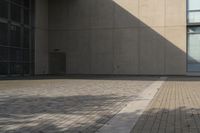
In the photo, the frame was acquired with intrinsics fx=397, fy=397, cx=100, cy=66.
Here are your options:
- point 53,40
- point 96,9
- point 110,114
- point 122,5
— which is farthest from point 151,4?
point 110,114

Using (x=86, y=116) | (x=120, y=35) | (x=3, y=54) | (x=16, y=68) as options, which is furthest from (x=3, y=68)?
(x=86, y=116)

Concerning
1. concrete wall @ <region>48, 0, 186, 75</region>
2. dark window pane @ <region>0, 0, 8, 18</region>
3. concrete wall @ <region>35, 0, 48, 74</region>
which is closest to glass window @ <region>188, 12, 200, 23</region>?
concrete wall @ <region>48, 0, 186, 75</region>

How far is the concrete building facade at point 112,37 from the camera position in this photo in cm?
3947

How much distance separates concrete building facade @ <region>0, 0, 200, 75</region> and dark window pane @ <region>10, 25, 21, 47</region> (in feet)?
13.3

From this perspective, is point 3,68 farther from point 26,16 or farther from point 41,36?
point 41,36

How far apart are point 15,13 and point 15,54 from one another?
360 cm

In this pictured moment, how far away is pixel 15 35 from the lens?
114 ft

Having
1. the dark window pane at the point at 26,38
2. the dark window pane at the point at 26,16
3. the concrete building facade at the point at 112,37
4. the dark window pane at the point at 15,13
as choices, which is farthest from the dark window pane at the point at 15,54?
the concrete building facade at the point at 112,37

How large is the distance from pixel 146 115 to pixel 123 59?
31381 millimetres

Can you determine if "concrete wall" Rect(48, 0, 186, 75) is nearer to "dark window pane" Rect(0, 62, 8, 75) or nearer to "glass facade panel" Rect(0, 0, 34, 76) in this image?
"glass facade panel" Rect(0, 0, 34, 76)

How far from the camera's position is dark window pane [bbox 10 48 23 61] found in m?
34.2

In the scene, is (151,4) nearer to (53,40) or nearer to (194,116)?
(53,40)

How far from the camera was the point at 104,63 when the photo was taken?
41.5 meters

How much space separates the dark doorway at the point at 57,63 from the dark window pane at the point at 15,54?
723 centimetres
